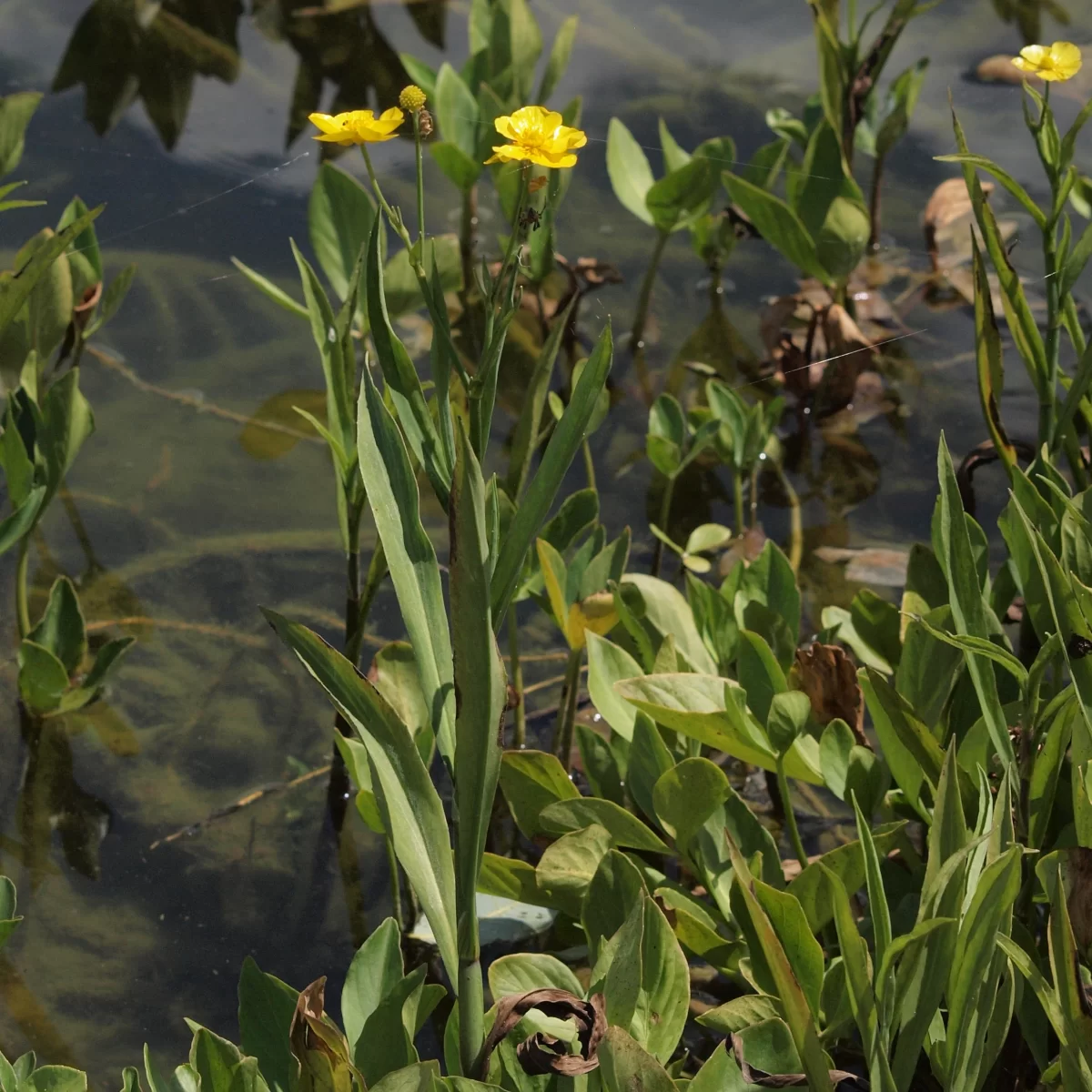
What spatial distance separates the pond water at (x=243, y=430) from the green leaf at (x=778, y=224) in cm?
20

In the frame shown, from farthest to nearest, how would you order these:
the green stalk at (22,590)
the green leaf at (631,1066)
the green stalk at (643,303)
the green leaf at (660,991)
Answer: the green stalk at (643,303)
the green stalk at (22,590)
the green leaf at (660,991)
the green leaf at (631,1066)

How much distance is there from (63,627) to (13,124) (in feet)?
2.19

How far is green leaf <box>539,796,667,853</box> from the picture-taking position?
123cm

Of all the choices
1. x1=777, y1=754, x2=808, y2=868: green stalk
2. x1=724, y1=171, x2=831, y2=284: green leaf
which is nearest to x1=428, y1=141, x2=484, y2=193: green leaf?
x1=724, y1=171, x2=831, y2=284: green leaf

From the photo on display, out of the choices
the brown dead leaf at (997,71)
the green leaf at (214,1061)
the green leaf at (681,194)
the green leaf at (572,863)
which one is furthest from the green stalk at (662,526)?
the brown dead leaf at (997,71)

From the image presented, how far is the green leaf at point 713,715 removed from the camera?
124 cm

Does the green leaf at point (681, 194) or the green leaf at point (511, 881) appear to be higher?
the green leaf at point (681, 194)

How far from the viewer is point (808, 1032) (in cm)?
90

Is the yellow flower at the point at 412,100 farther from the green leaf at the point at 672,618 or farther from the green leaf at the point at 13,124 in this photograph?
the green leaf at the point at 13,124

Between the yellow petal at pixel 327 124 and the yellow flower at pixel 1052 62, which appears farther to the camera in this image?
the yellow flower at pixel 1052 62

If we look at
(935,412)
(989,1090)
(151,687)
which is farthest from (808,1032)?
(935,412)

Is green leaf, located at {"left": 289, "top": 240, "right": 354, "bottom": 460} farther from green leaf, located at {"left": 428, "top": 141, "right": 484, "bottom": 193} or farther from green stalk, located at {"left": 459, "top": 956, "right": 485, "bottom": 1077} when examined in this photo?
green leaf, located at {"left": 428, "top": 141, "right": 484, "bottom": 193}

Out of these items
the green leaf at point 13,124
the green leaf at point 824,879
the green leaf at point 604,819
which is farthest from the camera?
the green leaf at point 13,124

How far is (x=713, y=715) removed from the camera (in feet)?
4.04
